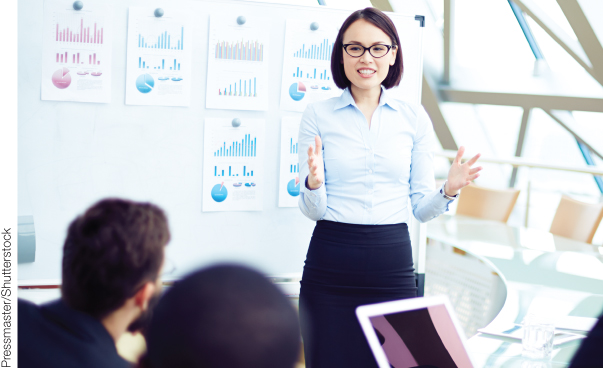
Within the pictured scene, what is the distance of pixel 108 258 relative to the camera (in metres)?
0.54

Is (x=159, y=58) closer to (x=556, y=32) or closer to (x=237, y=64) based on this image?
(x=237, y=64)

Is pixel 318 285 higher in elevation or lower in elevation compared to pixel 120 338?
lower

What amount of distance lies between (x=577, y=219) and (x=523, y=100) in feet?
13.2

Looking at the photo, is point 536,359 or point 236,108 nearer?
point 536,359

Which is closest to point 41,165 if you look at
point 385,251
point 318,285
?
point 318,285

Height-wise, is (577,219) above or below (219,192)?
below

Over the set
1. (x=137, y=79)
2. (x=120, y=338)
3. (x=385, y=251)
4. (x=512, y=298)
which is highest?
(x=137, y=79)

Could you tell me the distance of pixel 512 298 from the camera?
188 cm

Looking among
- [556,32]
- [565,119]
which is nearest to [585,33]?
[556,32]

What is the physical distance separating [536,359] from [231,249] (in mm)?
1307

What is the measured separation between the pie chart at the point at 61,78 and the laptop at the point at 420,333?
156 cm

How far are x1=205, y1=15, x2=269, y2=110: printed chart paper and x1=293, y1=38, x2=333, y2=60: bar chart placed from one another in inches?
6.0

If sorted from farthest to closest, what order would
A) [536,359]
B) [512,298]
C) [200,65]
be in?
[200,65], [512,298], [536,359]

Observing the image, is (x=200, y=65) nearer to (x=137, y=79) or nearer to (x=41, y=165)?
(x=137, y=79)
